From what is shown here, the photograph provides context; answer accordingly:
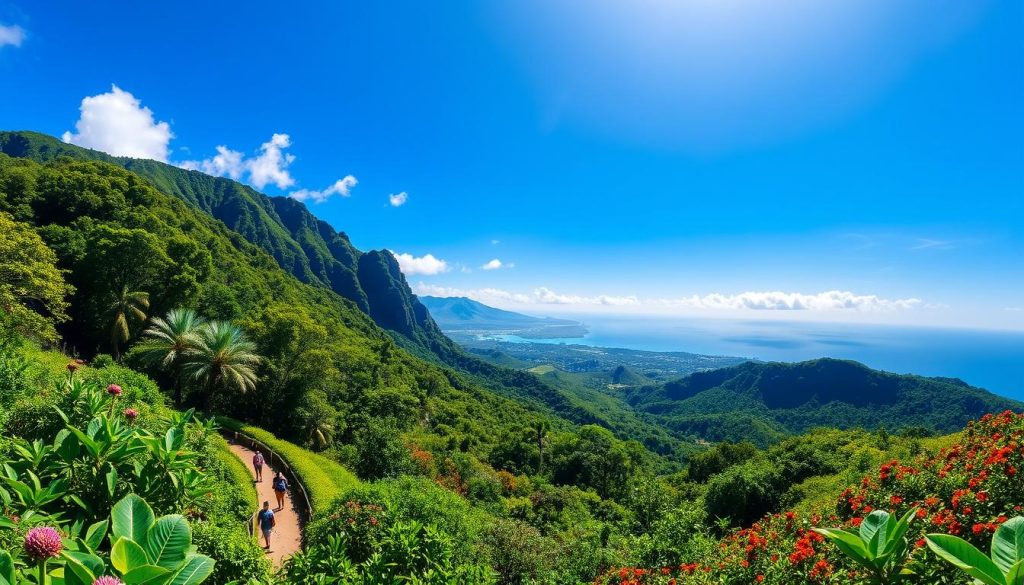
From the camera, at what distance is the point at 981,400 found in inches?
3563

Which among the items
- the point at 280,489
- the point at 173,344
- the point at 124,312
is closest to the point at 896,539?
the point at 280,489

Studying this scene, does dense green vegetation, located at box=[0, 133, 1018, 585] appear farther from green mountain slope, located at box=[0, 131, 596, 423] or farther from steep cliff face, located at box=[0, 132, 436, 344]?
steep cliff face, located at box=[0, 132, 436, 344]

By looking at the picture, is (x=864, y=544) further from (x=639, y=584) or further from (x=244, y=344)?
(x=244, y=344)

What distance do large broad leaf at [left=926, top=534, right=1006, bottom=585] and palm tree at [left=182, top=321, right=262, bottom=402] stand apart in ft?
65.6

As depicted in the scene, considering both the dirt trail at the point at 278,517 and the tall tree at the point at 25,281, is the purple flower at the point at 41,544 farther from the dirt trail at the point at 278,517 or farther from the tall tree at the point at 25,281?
the tall tree at the point at 25,281

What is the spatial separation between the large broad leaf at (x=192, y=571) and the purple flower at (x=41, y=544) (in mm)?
541

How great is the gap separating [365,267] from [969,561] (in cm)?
15945

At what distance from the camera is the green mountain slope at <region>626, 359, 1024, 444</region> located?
95312 mm

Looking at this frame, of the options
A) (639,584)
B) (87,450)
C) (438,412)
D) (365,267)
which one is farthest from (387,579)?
(365,267)

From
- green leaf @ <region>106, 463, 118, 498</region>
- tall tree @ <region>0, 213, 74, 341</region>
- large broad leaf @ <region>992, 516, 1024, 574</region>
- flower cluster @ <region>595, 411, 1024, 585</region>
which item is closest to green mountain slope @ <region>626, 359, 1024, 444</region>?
flower cluster @ <region>595, 411, 1024, 585</region>

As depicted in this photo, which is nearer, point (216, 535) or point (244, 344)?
point (216, 535)

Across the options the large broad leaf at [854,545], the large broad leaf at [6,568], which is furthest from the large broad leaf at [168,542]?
the large broad leaf at [854,545]

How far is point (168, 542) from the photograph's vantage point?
163 centimetres

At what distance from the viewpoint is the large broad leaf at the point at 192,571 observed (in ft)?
5.21
